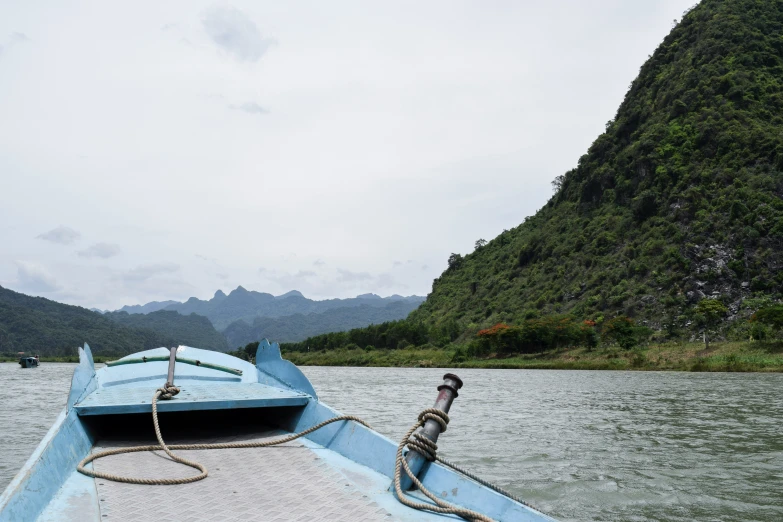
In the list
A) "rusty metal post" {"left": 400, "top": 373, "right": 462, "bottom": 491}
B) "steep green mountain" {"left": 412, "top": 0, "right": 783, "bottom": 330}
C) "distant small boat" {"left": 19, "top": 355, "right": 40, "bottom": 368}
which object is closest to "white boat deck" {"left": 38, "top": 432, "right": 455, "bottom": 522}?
"rusty metal post" {"left": 400, "top": 373, "right": 462, "bottom": 491}

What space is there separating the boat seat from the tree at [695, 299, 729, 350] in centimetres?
4527

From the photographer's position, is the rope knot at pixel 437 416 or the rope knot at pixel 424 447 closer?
the rope knot at pixel 424 447

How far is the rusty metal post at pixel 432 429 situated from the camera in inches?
162

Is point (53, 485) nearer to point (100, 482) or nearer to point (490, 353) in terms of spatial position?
point (100, 482)

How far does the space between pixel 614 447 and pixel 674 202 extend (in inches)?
2472

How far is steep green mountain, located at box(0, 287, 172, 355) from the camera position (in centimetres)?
12988

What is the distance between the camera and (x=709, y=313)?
4619 centimetres

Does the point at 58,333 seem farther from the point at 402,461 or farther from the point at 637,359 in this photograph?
the point at 402,461

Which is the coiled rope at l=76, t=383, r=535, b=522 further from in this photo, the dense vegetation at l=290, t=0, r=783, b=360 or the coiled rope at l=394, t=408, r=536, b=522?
the dense vegetation at l=290, t=0, r=783, b=360

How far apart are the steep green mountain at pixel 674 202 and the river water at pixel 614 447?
39.2 metres

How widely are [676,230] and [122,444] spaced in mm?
65205

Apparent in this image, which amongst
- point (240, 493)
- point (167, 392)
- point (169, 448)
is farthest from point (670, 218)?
point (240, 493)

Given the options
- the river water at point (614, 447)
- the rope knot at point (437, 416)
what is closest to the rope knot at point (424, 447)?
the rope knot at point (437, 416)

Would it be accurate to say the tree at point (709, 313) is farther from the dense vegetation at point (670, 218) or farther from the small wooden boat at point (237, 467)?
the small wooden boat at point (237, 467)
